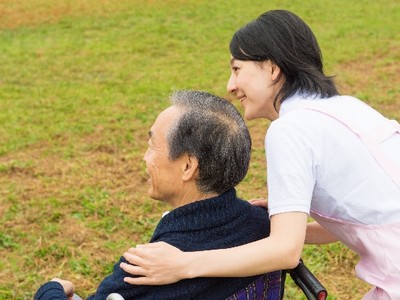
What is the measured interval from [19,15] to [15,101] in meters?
7.41

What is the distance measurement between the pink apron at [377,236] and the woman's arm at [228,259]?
26cm

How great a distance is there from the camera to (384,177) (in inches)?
74.1

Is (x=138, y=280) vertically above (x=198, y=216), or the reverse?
(x=198, y=216)

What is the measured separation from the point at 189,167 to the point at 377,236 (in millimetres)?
589

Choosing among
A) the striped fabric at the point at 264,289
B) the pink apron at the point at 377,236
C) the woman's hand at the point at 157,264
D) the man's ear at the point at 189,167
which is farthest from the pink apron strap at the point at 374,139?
the woman's hand at the point at 157,264

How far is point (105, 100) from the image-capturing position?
7.96m

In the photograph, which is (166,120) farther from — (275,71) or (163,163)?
(275,71)

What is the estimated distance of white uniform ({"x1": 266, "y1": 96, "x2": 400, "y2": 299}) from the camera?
181cm

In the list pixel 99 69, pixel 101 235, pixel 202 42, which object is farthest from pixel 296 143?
pixel 202 42

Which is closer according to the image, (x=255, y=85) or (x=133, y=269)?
(x=133, y=269)

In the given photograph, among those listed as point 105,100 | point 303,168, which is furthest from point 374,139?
point 105,100

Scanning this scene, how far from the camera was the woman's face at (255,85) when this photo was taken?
206 centimetres

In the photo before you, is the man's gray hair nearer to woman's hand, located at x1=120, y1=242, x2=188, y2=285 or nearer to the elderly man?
the elderly man

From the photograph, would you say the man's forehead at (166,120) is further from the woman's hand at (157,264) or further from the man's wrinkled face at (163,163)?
the woman's hand at (157,264)
